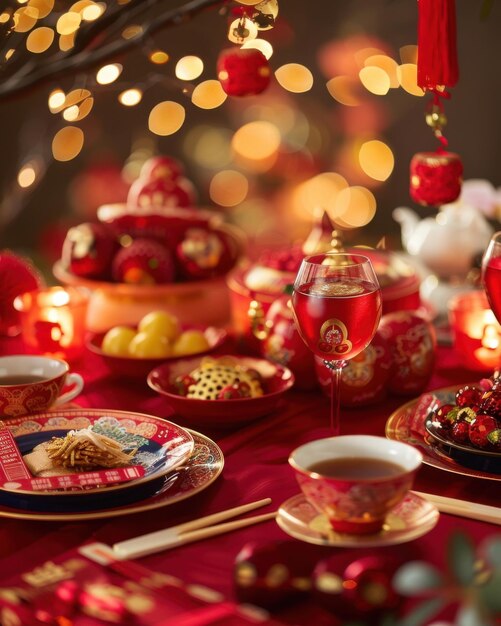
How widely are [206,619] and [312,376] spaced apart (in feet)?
2.15

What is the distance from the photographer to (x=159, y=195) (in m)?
1.85

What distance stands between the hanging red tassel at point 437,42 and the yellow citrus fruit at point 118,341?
23.2 inches

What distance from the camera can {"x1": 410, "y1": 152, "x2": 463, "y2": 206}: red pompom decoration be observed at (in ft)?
4.33

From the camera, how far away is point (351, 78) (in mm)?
3650

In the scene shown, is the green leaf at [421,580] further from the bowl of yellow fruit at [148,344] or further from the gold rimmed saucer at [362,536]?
the bowl of yellow fruit at [148,344]

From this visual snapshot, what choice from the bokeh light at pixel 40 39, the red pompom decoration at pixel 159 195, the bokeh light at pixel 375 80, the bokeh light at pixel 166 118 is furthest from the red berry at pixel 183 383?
the bokeh light at pixel 166 118

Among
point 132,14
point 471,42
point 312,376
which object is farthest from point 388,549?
point 471,42

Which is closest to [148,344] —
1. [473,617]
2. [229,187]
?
[473,617]

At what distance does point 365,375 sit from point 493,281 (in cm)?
24

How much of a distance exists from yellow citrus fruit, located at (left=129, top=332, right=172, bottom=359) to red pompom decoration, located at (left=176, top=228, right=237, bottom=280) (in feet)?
0.94

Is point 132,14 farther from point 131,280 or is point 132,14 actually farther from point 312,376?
point 312,376

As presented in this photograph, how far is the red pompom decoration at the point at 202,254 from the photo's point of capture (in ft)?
5.45

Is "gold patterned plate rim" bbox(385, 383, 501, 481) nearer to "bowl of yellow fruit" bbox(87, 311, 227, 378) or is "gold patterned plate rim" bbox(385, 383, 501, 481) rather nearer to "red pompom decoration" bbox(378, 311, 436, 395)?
"red pompom decoration" bbox(378, 311, 436, 395)

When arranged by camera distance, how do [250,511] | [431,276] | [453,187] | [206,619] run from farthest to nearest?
[431,276], [453,187], [250,511], [206,619]
